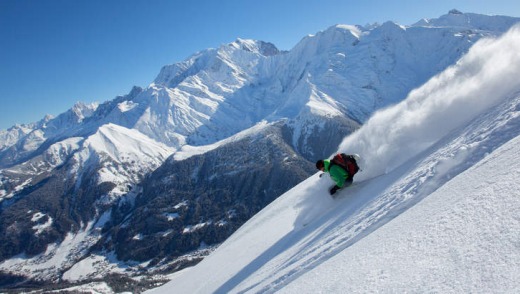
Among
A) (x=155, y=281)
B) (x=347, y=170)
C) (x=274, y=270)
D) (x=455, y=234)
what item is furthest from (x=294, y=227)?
(x=155, y=281)

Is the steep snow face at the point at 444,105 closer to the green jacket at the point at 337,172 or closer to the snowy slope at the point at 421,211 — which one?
the snowy slope at the point at 421,211

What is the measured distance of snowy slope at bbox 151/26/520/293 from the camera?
506cm

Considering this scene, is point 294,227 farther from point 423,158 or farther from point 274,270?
point 423,158

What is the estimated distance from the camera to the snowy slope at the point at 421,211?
506 cm

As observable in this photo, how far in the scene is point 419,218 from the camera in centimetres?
711

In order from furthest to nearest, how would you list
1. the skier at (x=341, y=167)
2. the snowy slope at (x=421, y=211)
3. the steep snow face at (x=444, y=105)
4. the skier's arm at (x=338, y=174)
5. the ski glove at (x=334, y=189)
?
the ski glove at (x=334, y=189)
the skier's arm at (x=338, y=174)
the skier at (x=341, y=167)
the steep snow face at (x=444, y=105)
the snowy slope at (x=421, y=211)

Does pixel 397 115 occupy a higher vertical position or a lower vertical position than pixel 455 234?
higher

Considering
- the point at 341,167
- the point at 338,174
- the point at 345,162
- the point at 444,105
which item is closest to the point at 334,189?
the point at 338,174

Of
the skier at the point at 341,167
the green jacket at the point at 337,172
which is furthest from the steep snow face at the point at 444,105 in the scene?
the green jacket at the point at 337,172

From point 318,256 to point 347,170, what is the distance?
22.4 ft

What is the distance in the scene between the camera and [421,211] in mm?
7469

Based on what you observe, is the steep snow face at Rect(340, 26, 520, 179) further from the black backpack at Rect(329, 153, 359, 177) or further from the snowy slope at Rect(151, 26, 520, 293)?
the black backpack at Rect(329, 153, 359, 177)

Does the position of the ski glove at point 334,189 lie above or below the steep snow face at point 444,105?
below

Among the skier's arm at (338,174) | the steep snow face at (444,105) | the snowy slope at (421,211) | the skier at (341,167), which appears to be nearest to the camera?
the snowy slope at (421,211)
